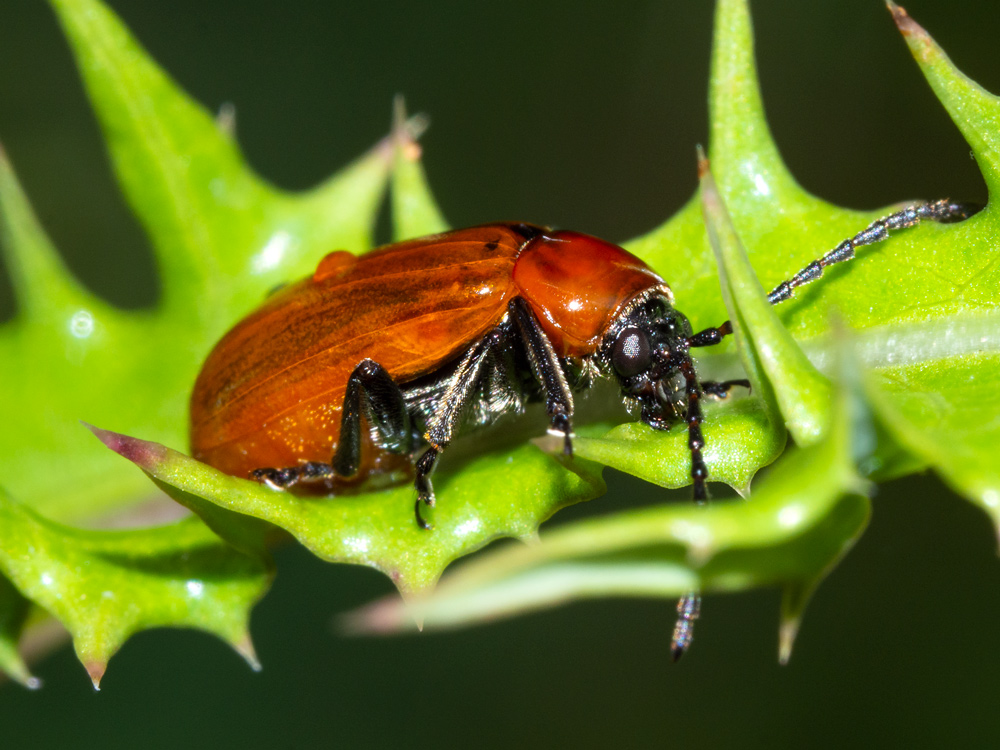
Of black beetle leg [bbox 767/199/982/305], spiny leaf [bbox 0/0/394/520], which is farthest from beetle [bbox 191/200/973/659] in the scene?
spiny leaf [bbox 0/0/394/520]

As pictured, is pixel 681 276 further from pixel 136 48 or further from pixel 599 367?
pixel 136 48

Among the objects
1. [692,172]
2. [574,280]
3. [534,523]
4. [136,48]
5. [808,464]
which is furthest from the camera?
[692,172]

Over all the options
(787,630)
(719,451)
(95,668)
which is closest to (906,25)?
Answer: (719,451)

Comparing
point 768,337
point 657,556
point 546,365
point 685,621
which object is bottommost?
point 685,621

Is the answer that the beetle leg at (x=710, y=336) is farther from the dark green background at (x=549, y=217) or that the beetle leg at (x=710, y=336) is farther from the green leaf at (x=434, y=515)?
the dark green background at (x=549, y=217)

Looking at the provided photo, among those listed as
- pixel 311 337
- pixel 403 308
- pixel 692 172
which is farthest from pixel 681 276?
pixel 692 172

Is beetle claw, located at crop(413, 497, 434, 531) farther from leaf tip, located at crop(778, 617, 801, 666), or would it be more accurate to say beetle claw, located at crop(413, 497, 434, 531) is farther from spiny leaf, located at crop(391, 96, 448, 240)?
spiny leaf, located at crop(391, 96, 448, 240)

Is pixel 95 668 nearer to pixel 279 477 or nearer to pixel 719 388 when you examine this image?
pixel 279 477
